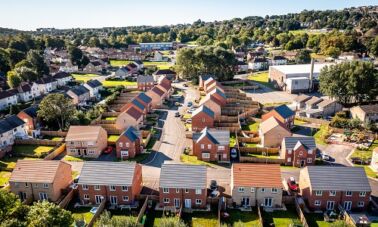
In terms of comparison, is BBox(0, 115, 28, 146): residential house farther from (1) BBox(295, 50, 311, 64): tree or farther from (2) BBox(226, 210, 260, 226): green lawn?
(1) BBox(295, 50, 311, 64): tree

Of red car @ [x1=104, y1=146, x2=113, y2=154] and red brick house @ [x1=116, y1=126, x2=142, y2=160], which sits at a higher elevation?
red brick house @ [x1=116, y1=126, x2=142, y2=160]

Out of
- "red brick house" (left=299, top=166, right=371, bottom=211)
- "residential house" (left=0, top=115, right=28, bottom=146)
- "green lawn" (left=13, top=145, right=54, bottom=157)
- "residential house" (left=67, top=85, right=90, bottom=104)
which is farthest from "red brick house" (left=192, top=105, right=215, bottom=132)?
"residential house" (left=67, top=85, right=90, bottom=104)

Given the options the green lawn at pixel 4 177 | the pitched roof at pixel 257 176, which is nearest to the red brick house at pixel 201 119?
the pitched roof at pixel 257 176

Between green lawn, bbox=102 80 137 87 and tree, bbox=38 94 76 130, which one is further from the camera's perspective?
green lawn, bbox=102 80 137 87

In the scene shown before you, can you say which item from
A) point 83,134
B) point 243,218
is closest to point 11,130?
point 83,134

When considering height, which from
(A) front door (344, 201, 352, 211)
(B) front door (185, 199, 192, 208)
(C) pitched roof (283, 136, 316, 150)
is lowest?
(A) front door (344, 201, 352, 211)

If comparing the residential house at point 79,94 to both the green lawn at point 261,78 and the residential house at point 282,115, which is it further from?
the green lawn at point 261,78

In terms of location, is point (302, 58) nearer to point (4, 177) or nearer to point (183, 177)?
point (183, 177)
